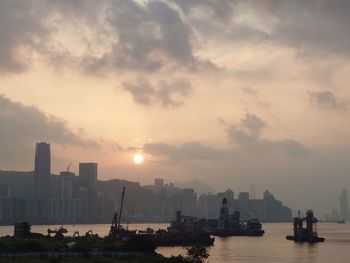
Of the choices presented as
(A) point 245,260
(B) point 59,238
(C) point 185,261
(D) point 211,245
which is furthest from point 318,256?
(C) point 185,261

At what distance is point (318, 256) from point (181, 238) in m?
54.0

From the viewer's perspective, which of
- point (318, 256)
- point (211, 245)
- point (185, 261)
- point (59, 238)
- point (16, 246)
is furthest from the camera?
point (211, 245)

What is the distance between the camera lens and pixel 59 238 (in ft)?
405

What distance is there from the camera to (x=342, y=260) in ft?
426

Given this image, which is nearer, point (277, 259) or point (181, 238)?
point (277, 259)

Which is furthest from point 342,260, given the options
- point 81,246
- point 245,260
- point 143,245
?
point 81,246

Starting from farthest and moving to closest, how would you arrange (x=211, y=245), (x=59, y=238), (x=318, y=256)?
(x=211, y=245) < (x=318, y=256) < (x=59, y=238)

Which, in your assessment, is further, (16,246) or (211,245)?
(211,245)

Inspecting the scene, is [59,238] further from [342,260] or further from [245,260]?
[342,260]

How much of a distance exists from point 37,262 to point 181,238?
4643 inches

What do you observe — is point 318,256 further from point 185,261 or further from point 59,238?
Result: point 185,261

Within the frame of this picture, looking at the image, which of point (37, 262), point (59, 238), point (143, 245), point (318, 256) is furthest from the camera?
point (318, 256)

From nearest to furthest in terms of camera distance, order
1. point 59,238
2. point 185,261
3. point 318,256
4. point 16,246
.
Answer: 1. point 185,261
2. point 16,246
3. point 59,238
4. point 318,256

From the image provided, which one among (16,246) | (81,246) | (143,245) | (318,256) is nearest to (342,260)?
(318,256)
